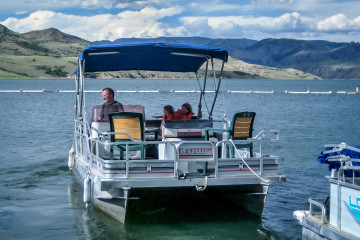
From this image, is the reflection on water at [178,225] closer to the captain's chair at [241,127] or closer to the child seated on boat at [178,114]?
the captain's chair at [241,127]

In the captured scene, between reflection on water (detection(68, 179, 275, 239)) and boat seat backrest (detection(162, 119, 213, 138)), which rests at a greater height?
boat seat backrest (detection(162, 119, 213, 138))

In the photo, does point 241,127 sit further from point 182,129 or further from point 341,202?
point 341,202

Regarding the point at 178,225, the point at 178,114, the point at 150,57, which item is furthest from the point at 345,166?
the point at 150,57

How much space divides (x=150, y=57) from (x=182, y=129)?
10.9 ft

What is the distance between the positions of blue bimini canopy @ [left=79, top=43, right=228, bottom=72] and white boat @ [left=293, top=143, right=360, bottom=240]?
4.40 meters

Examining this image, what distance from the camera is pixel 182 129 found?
1113cm

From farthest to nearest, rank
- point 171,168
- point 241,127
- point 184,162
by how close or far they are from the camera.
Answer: point 241,127 → point 184,162 → point 171,168

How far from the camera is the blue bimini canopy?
11.1 meters

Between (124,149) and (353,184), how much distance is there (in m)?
4.21

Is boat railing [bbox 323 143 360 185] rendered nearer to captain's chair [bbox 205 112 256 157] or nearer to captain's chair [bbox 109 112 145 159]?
captain's chair [bbox 205 112 256 157]

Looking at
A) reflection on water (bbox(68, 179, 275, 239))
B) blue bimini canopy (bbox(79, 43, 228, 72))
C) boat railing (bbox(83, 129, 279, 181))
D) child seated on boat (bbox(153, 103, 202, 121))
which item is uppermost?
blue bimini canopy (bbox(79, 43, 228, 72))

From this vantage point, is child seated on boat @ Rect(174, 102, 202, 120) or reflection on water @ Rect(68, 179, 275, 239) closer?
reflection on water @ Rect(68, 179, 275, 239)

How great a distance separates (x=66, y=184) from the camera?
47.4 ft

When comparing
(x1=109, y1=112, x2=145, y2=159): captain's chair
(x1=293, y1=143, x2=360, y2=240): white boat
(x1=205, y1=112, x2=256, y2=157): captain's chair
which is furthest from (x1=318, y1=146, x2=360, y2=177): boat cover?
(x1=109, y1=112, x2=145, y2=159): captain's chair
